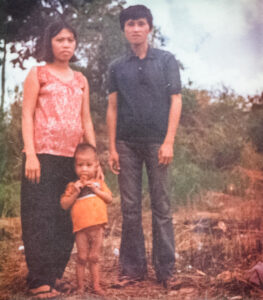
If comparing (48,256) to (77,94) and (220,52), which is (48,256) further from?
(220,52)

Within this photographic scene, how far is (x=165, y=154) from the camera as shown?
4000mm

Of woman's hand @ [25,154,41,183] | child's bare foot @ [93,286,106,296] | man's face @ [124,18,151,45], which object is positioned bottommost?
child's bare foot @ [93,286,106,296]

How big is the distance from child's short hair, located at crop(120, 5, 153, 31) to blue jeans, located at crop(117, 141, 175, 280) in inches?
49.6

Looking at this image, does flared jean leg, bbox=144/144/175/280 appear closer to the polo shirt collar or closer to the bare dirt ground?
the bare dirt ground

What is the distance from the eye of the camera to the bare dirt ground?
4066 mm

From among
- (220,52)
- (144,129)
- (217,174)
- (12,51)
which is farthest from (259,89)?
(12,51)

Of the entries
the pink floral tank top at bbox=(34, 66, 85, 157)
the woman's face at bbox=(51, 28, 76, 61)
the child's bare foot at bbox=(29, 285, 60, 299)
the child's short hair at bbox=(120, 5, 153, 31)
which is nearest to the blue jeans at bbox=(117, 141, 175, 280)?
the pink floral tank top at bbox=(34, 66, 85, 157)

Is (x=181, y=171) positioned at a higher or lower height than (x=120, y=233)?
higher

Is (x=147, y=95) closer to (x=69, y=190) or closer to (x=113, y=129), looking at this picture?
(x=113, y=129)

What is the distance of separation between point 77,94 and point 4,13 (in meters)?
1.39

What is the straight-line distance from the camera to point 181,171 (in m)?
4.32

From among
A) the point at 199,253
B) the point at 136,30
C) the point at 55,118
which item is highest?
the point at 136,30

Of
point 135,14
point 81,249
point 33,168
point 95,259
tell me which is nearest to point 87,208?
point 81,249

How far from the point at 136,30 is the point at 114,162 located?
51.9 inches
